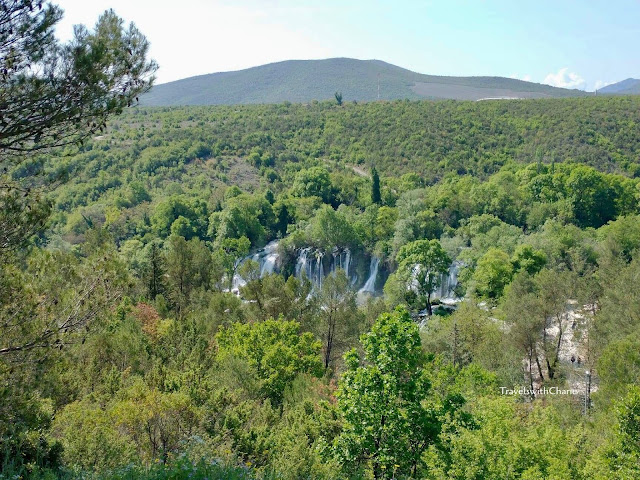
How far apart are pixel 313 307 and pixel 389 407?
18.7 m

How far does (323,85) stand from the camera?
160 meters

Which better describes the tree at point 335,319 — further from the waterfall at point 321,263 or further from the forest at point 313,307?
the waterfall at point 321,263

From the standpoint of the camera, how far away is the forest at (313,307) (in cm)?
855

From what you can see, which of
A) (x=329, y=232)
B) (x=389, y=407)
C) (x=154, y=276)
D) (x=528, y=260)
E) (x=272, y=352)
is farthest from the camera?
(x=329, y=232)

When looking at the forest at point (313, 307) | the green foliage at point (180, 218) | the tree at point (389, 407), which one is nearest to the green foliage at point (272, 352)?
the forest at point (313, 307)

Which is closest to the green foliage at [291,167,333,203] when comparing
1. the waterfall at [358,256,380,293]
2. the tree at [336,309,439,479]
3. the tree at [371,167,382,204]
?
the tree at [371,167,382,204]

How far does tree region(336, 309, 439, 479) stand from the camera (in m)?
10.1

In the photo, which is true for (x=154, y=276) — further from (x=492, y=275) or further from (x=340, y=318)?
(x=492, y=275)

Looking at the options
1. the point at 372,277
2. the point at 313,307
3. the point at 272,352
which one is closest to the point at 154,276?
the point at 313,307

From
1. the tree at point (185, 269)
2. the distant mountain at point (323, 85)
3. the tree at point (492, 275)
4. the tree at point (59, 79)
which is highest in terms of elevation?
the distant mountain at point (323, 85)

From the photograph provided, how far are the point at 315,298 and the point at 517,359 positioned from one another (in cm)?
1033

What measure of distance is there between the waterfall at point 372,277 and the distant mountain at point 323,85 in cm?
9298

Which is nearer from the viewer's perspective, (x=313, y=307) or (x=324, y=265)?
(x=313, y=307)

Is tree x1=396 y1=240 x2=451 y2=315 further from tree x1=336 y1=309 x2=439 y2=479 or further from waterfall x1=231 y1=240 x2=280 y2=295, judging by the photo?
tree x1=336 y1=309 x2=439 y2=479
